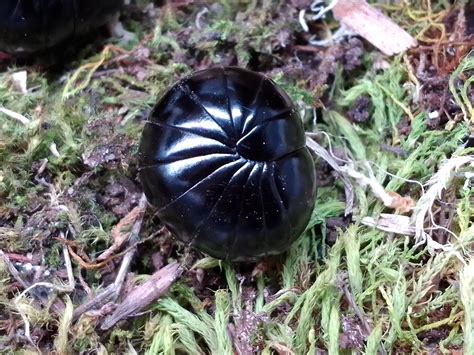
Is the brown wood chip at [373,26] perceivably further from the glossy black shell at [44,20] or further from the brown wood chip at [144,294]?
the brown wood chip at [144,294]

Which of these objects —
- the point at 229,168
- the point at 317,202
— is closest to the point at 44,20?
the point at 229,168

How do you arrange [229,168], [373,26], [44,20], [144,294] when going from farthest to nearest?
[373,26]
[44,20]
[144,294]
[229,168]

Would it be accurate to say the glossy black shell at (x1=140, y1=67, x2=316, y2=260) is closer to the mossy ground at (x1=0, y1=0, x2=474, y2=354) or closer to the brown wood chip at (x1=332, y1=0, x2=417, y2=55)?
the mossy ground at (x1=0, y1=0, x2=474, y2=354)

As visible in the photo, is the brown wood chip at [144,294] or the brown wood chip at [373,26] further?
the brown wood chip at [373,26]

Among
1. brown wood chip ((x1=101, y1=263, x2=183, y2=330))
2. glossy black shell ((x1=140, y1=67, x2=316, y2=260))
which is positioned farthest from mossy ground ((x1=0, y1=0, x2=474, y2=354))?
glossy black shell ((x1=140, y1=67, x2=316, y2=260))

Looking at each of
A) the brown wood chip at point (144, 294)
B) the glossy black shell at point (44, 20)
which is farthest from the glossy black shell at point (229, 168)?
the glossy black shell at point (44, 20)

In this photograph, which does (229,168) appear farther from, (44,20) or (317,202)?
(44,20)

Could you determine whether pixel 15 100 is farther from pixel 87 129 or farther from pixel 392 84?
pixel 392 84
